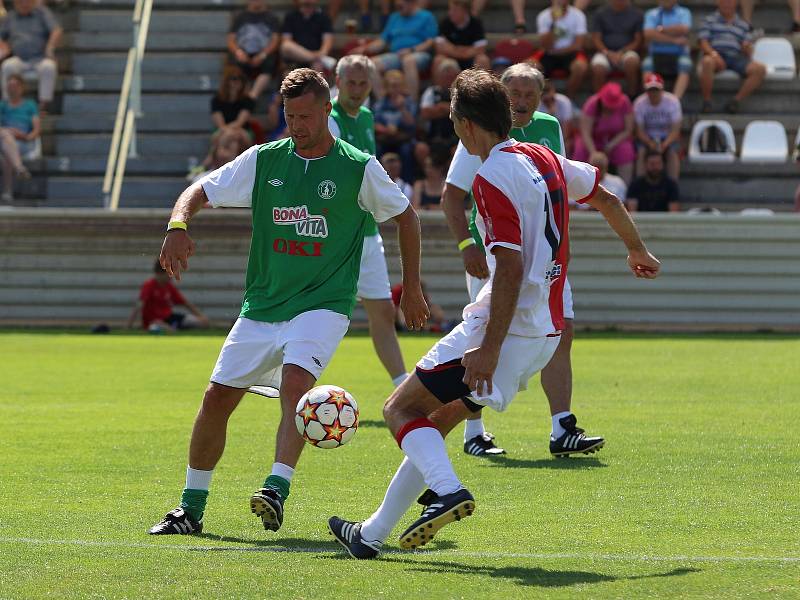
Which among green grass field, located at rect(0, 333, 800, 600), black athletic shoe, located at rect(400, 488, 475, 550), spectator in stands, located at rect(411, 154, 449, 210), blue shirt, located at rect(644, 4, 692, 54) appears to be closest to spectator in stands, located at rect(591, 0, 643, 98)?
blue shirt, located at rect(644, 4, 692, 54)

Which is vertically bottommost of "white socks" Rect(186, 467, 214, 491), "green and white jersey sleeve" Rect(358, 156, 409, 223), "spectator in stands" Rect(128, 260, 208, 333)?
"spectator in stands" Rect(128, 260, 208, 333)

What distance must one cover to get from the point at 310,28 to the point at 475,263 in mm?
16121

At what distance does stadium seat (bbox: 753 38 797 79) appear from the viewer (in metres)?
24.0

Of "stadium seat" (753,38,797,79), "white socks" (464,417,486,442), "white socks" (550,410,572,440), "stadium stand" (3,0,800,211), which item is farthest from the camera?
"stadium seat" (753,38,797,79)

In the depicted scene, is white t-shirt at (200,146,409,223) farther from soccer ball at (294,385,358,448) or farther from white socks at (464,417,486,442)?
white socks at (464,417,486,442)

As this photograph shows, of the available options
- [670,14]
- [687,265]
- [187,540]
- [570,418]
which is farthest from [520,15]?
[187,540]

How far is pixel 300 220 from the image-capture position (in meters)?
7.34

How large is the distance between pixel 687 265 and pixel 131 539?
1441cm

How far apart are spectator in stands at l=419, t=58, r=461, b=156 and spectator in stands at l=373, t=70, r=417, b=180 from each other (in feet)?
0.78

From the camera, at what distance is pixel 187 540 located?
6.86 metres

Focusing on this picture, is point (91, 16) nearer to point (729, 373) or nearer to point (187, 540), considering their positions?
point (729, 373)

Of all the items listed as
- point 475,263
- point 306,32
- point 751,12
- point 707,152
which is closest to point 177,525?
point 475,263

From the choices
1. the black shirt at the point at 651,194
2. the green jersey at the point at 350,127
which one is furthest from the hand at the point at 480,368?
the black shirt at the point at 651,194

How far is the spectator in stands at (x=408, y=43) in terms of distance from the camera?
23.6 metres
